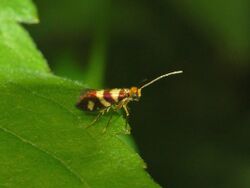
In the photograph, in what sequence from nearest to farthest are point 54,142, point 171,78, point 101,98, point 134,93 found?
point 54,142
point 101,98
point 134,93
point 171,78

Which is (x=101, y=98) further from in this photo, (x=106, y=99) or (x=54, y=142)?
(x=54, y=142)

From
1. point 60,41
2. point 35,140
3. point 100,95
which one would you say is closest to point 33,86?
point 35,140

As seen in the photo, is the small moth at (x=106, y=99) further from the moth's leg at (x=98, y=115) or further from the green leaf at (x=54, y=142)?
the green leaf at (x=54, y=142)

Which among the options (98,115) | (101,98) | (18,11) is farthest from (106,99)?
(18,11)

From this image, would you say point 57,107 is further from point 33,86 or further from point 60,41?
point 60,41

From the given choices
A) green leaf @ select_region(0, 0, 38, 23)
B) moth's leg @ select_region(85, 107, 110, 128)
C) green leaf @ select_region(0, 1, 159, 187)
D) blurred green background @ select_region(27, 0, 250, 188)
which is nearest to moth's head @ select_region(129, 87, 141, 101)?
moth's leg @ select_region(85, 107, 110, 128)

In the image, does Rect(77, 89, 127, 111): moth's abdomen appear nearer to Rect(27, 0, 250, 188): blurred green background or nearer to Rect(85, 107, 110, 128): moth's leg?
Rect(85, 107, 110, 128): moth's leg
